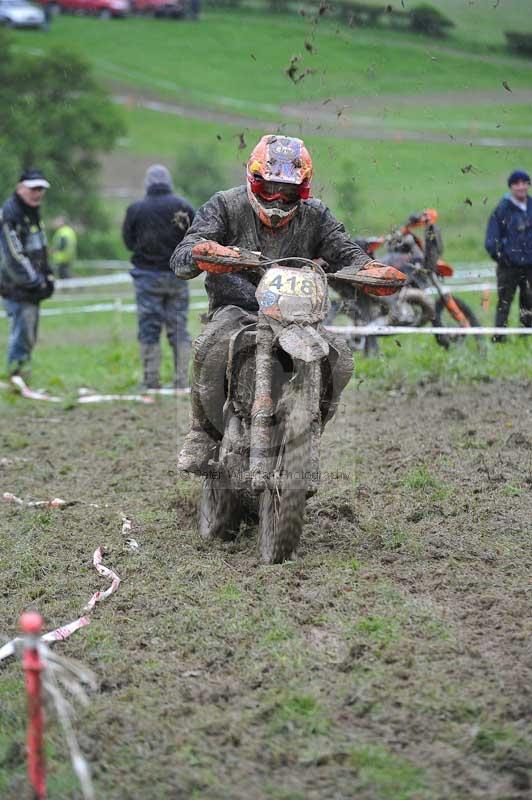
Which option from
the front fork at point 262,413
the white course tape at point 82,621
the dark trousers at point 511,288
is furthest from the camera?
the dark trousers at point 511,288

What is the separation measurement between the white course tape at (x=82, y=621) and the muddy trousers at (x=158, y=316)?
19.9ft

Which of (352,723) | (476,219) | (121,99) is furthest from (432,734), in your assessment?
(121,99)

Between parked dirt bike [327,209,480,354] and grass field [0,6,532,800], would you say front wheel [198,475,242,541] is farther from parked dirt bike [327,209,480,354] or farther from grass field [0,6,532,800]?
parked dirt bike [327,209,480,354]

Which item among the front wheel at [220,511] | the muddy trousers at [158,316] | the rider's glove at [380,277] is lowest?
the muddy trousers at [158,316]

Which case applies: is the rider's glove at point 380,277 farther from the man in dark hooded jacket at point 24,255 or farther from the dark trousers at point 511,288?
the man in dark hooded jacket at point 24,255

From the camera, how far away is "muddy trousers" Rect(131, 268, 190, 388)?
1225 centimetres

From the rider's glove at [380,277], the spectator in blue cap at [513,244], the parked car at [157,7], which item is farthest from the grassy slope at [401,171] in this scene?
the parked car at [157,7]

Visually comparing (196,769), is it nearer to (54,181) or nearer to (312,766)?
(312,766)

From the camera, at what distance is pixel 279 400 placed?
610 cm

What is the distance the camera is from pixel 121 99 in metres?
49.9

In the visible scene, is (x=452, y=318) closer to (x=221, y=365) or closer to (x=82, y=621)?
(x=221, y=365)

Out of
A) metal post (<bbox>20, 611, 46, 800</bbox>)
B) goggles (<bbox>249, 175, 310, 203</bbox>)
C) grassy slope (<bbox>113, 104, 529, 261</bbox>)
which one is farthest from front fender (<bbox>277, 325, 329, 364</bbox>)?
grassy slope (<bbox>113, 104, 529, 261</bbox>)

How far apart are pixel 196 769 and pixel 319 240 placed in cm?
356

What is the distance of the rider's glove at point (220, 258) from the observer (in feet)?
20.2
